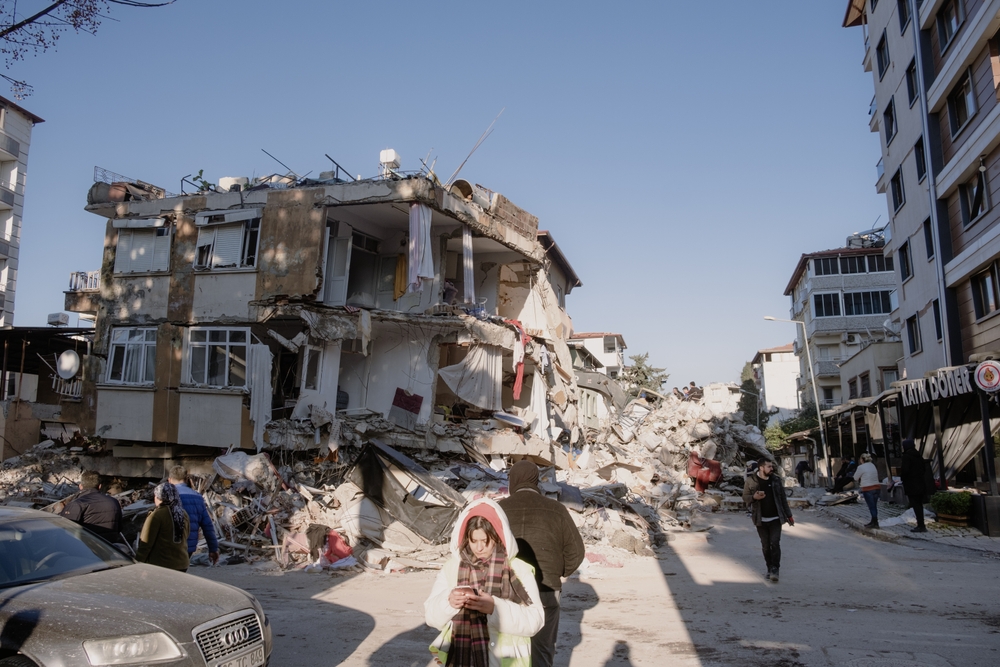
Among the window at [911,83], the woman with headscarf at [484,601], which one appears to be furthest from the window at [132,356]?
the window at [911,83]

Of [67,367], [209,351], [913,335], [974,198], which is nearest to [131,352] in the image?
[67,367]

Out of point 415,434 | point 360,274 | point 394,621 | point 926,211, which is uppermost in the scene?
point 926,211

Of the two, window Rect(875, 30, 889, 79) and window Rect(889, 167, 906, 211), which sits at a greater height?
window Rect(875, 30, 889, 79)

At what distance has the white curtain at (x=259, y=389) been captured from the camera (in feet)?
61.9

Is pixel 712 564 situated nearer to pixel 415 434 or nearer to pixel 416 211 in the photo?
pixel 415 434

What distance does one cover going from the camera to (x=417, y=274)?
19.5 m

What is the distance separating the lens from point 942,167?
66.2ft

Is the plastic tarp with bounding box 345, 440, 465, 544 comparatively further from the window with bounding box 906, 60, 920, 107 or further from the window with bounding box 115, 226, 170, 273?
the window with bounding box 906, 60, 920, 107

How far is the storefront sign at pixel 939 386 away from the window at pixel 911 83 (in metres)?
10.2

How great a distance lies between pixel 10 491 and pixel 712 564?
17790mm

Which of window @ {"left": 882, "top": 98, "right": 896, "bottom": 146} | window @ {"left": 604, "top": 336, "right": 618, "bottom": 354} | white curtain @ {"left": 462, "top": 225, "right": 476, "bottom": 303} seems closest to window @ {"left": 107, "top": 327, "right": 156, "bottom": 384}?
white curtain @ {"left": 462, "top": 225, "right": 476, "bottom": 303}

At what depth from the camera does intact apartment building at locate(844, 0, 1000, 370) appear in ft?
56.2

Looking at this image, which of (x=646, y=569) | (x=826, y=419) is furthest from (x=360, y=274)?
(x=826, y=419)

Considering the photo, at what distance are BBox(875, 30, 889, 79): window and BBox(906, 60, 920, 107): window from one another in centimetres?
308
